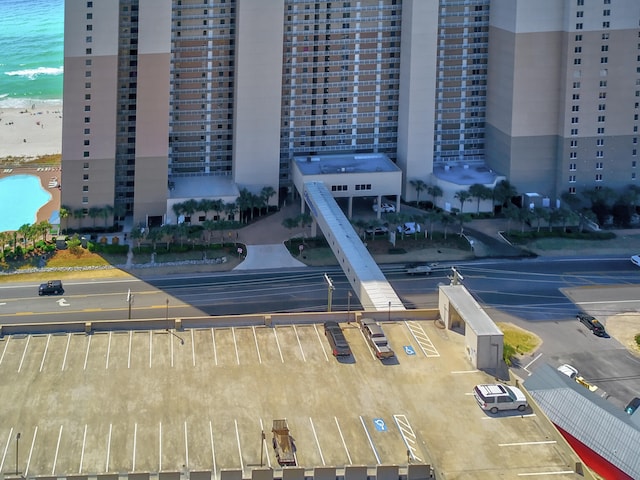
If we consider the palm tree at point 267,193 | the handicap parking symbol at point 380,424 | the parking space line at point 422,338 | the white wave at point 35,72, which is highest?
the white wave at point 35,72

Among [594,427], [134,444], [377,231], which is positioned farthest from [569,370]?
[134,444]

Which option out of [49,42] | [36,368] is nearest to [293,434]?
[36,368]

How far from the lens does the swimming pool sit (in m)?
77.9

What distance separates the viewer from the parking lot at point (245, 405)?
32875mm

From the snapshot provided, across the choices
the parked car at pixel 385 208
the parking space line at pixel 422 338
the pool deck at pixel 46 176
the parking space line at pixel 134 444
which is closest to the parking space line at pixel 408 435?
the parking space line at pixel 422 338

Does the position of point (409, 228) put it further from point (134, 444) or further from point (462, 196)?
point (134, 444)

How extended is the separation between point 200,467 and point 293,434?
4042 mm

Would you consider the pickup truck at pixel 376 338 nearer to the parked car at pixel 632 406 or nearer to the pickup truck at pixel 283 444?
the pickup truck at pixel 283 444

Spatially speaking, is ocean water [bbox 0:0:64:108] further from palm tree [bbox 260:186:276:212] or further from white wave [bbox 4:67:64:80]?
palm tree [bbox 260:186:276:212]

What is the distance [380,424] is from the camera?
35.3 metres

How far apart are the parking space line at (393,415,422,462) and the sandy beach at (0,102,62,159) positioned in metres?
79.2

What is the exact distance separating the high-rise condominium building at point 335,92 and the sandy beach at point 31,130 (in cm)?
3388

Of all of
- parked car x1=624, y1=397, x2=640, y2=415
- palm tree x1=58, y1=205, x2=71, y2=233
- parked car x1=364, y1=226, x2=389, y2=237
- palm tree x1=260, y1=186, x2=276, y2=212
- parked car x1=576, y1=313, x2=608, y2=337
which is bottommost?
parked car x1=624, y1=397, x2=640, y2=415

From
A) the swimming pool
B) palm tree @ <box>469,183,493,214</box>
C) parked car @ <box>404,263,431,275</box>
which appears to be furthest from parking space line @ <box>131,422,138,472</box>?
palm tree @ <box>469,183,493,214</box>
